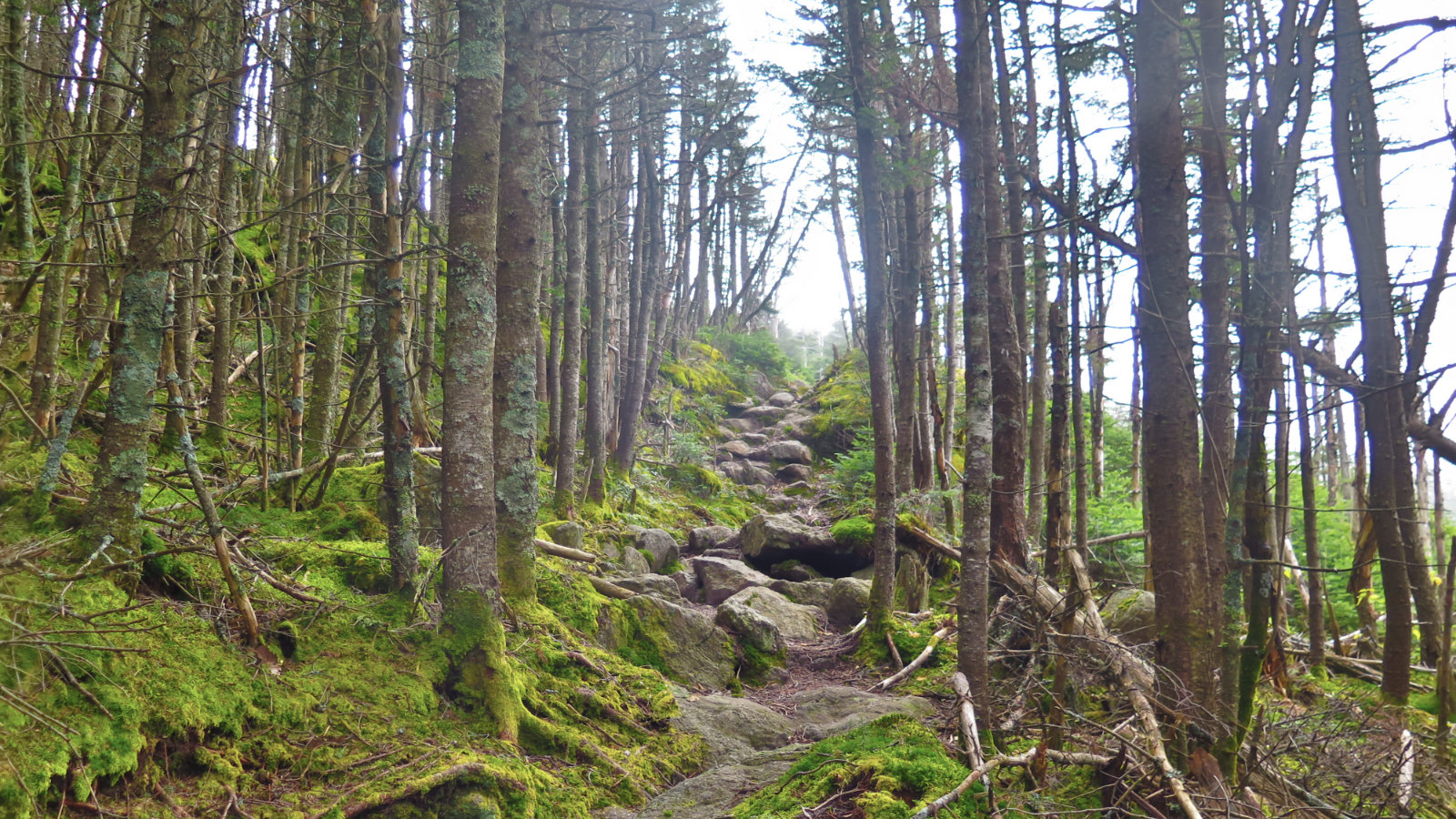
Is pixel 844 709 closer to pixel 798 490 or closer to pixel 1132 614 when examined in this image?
pixel 1132 614

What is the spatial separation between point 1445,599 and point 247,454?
8.55 metres

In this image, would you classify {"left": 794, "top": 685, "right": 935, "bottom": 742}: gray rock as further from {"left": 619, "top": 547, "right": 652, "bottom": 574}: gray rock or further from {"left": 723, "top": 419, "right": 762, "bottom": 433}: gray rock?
{"left": 723, "top": 419, "right": 762, "bottom": 433}: gray rock

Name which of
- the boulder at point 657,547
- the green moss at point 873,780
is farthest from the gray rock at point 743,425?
the green moss at point 873,780

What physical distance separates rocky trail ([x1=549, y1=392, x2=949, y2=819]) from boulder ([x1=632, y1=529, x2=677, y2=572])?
19 mm

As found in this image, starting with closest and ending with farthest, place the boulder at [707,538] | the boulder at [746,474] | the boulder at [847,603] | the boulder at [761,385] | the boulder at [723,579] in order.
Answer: the boulder at [847,603]
the boulder at [723,579]
the boulder at [707,538]
the boulder at [746,474]
the boulder at [761,385]

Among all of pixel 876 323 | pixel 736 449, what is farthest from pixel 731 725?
pixel 736 449

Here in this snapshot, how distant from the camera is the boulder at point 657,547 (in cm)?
1085

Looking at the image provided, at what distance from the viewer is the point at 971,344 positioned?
19.1 ft

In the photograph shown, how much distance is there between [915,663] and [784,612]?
80.5 inches

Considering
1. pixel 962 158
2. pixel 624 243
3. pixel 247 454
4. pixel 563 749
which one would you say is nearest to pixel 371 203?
pixel 247 454

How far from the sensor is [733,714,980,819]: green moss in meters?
3.80

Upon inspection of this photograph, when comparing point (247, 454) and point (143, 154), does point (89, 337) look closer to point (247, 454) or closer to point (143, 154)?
point (247, 454)

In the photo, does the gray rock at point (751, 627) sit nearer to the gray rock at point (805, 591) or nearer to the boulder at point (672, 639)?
the boulder at point (672, 639)

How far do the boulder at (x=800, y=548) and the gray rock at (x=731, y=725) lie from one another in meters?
5.61
